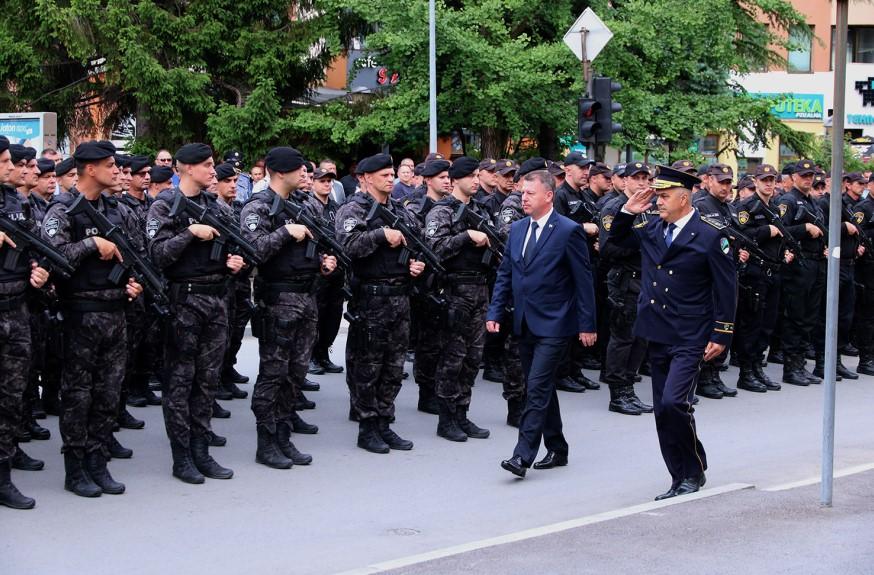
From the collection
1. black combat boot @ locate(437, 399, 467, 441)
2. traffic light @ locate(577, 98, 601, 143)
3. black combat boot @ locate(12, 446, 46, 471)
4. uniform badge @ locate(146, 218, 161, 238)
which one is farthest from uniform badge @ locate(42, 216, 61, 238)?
traffic light @ locate(577, 98, 601, 143)

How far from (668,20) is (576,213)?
39.3 feet

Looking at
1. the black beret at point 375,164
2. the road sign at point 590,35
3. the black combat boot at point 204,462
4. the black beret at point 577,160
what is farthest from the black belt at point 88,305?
the road sign at point 590,35

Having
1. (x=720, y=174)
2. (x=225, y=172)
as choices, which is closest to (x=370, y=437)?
(x=225, y=172)

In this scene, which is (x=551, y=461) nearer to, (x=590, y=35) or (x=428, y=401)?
(x=428, y=401)

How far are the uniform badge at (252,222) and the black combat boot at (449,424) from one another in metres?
2.19

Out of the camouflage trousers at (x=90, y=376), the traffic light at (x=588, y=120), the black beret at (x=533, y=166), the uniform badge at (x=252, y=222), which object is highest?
the traffic light at (x=588, y=120)

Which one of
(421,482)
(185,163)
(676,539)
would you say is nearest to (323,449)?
(421,482)

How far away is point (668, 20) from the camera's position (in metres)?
23.0

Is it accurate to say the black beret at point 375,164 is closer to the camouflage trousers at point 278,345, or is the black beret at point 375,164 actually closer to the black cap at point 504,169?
the camouflage trousers at point 278,345

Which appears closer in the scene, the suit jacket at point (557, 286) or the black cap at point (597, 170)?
the suit jacket at point (557, 286)

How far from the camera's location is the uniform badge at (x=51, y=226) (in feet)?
25.0

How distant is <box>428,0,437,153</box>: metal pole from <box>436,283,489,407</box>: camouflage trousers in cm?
1278

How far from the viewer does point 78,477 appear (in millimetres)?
7906

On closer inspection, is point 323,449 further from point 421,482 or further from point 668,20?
point 668,20
